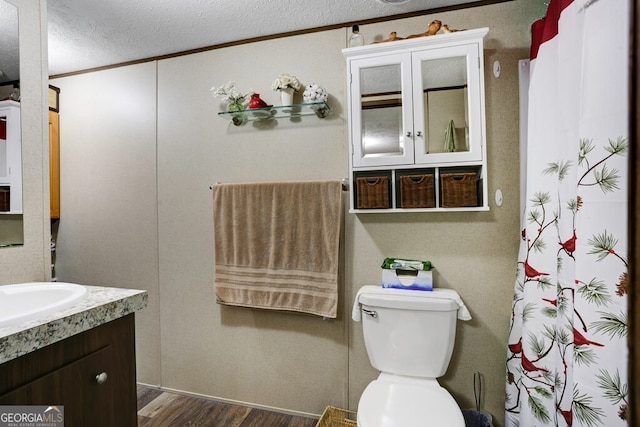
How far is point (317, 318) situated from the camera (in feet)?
6.18

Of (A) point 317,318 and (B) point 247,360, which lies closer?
(A) point 317,318

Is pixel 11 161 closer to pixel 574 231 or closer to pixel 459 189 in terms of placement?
pixel 459 189

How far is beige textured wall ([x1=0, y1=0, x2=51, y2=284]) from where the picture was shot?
4.00 feet

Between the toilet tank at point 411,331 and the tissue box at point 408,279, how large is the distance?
0.06m

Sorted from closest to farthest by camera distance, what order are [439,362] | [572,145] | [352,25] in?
1. [572,145]
2. [439,362]
3. [352,25]

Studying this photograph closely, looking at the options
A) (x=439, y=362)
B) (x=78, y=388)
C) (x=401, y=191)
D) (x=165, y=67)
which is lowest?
(x=439, y=362)

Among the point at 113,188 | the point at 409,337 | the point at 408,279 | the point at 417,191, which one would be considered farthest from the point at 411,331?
the point at 113,188

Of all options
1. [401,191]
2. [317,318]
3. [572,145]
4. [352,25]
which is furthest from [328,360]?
[352,25]

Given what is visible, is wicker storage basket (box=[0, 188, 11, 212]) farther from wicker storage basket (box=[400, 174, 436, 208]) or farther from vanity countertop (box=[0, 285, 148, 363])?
wicker storage basket (box=[400, 174, 436, 208])

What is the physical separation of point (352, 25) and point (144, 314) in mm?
2288

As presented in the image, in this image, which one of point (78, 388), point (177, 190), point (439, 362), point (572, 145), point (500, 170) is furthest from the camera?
point (177, 190)

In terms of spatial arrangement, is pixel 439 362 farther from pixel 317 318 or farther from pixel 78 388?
pixel 78 388

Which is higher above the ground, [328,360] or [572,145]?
[572,145]

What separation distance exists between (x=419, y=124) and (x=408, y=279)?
788mm
